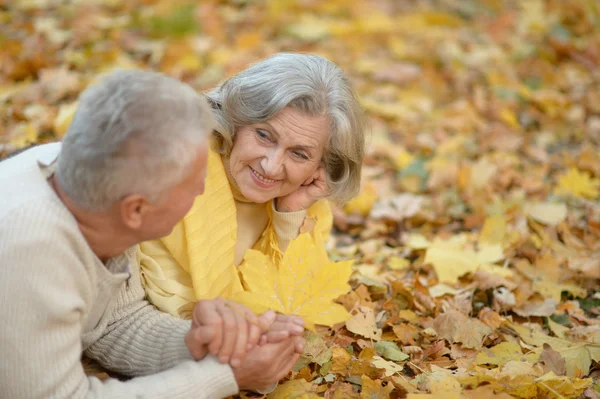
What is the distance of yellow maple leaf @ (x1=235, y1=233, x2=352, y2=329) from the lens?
1891 millimetres

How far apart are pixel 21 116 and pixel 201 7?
2.86m

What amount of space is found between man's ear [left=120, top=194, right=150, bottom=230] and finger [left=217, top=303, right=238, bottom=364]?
34 centimetres

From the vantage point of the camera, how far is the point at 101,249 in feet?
5.77

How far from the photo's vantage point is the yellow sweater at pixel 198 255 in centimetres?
228

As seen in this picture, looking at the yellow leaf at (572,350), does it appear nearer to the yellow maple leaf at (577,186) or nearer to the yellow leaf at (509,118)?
the yellow maple leaf at (577,186)

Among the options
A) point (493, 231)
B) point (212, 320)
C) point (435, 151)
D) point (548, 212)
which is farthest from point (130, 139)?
point (435, 151)

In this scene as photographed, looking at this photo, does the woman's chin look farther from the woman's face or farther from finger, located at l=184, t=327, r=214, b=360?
finger, located at l=184, t=327, r=214, b=360

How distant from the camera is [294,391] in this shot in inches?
82.4

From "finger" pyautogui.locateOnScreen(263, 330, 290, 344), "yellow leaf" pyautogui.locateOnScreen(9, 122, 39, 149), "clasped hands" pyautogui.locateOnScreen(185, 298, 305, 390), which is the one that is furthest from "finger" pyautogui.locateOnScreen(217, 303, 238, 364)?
"yellow leaf" pyautogui.locateOnScreen(9, 122, 39, 149)

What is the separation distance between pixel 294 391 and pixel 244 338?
1.34ft

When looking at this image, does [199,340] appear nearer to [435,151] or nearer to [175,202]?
[175,202]

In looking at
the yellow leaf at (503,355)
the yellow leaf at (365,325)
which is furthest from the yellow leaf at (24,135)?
the yellow leaf at (503,355)

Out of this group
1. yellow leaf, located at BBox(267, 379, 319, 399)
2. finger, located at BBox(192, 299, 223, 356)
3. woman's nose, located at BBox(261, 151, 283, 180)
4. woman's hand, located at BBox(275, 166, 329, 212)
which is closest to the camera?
finger, located at BBox(192, 299, 223, 356)

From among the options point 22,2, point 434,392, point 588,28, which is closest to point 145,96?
point 434,392
